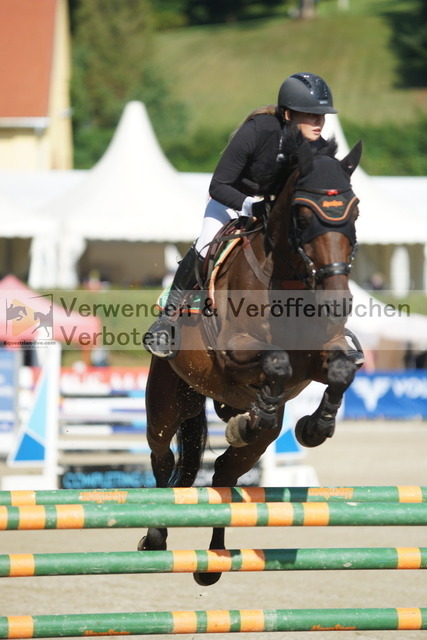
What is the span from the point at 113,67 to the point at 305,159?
157 feet

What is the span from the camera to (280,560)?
3.82m

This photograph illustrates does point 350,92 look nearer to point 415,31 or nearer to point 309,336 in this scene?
point 415,31

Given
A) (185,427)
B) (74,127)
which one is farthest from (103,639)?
(74,127)

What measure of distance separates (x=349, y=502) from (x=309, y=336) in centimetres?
74

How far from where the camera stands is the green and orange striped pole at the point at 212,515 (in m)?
3.62

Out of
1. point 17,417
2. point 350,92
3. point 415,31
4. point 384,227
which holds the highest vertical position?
point 415,31

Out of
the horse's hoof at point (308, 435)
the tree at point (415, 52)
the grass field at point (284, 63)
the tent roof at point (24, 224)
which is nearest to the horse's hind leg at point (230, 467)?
the horse's hoof at point (308, 435)

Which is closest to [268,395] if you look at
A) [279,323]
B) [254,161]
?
[279,323]

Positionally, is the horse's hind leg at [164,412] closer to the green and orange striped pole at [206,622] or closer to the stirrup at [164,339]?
the stirrup at [164,339]

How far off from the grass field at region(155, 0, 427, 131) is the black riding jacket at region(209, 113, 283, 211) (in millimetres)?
45066

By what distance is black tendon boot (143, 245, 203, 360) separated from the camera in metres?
4.82

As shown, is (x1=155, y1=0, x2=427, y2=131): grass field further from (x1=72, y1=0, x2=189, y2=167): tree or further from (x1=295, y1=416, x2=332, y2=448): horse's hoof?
(x1=295, y1=416, x2=332, y2=448): horse's hoof

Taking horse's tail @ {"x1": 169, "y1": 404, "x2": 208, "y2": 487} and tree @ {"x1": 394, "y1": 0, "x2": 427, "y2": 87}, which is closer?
horse's tail @ {"x1": 169, "y1": 404, "x2": 208, "y2": 487}

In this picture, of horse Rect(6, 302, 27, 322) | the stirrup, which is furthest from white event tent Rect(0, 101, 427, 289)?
the stirrup
